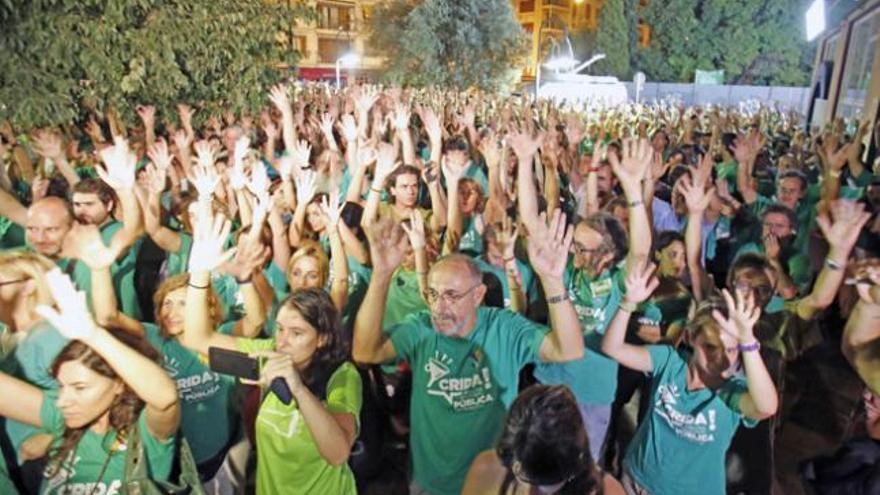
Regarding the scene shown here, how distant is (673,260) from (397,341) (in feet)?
7.00

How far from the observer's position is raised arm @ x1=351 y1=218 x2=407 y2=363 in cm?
300

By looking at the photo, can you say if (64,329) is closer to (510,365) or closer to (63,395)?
(63,395)

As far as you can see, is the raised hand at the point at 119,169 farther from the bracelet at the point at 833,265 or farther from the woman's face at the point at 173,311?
the bracelet at the point at 833,265

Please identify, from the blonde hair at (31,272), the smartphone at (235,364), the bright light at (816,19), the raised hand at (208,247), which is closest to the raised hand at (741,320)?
the smartphone at (235,364)

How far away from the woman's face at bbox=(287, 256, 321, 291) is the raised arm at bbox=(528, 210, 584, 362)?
1389 millimetres

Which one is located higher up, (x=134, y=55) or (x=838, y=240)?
(x=134, y=55)

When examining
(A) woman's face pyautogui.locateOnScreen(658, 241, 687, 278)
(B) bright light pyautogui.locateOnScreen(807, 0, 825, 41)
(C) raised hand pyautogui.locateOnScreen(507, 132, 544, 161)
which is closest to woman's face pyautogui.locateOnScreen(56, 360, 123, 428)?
(C) raised hand pyautogui.locateOnScreen(507, 132, 544, 161)

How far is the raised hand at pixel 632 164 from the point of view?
4098 millimetres

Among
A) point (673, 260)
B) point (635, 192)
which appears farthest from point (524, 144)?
point (673, 260)

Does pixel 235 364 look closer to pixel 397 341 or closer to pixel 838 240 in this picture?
pixel 397 341

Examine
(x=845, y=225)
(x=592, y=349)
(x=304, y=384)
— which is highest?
(x=845, y=225)

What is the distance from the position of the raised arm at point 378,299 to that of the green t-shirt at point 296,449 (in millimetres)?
239

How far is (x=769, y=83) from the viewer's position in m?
38.8

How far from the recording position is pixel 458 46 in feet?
83.9
